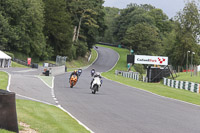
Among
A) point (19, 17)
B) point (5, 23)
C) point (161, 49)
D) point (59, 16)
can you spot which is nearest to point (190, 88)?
A: point (5, 23)

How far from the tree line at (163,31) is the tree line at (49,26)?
1116 cm

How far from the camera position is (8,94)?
332 inches

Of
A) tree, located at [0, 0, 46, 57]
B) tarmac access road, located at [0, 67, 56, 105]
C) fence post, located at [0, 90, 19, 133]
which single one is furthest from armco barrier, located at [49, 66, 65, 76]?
fence post, located at [0, 90, 19, 133]

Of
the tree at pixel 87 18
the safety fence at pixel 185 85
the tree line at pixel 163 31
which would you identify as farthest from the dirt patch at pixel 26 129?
the tree at pixel 87 18

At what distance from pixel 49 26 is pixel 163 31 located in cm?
7481

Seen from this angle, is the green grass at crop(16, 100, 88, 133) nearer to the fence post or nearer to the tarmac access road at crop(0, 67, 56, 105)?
the fence post

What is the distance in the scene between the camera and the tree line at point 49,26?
2908 inches

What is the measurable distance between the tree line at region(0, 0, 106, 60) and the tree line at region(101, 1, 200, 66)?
36.6 feet

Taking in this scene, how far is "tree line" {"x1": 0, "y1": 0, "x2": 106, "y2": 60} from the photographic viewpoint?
7388 centimetres

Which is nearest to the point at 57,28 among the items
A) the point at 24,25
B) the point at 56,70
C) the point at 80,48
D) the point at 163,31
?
the point at 80,48

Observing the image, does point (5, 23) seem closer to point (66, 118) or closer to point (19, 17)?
point (19, 17)

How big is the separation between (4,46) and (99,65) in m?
35.3

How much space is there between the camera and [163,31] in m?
156

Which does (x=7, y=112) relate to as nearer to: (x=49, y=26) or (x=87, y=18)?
(x=49, y=26)
